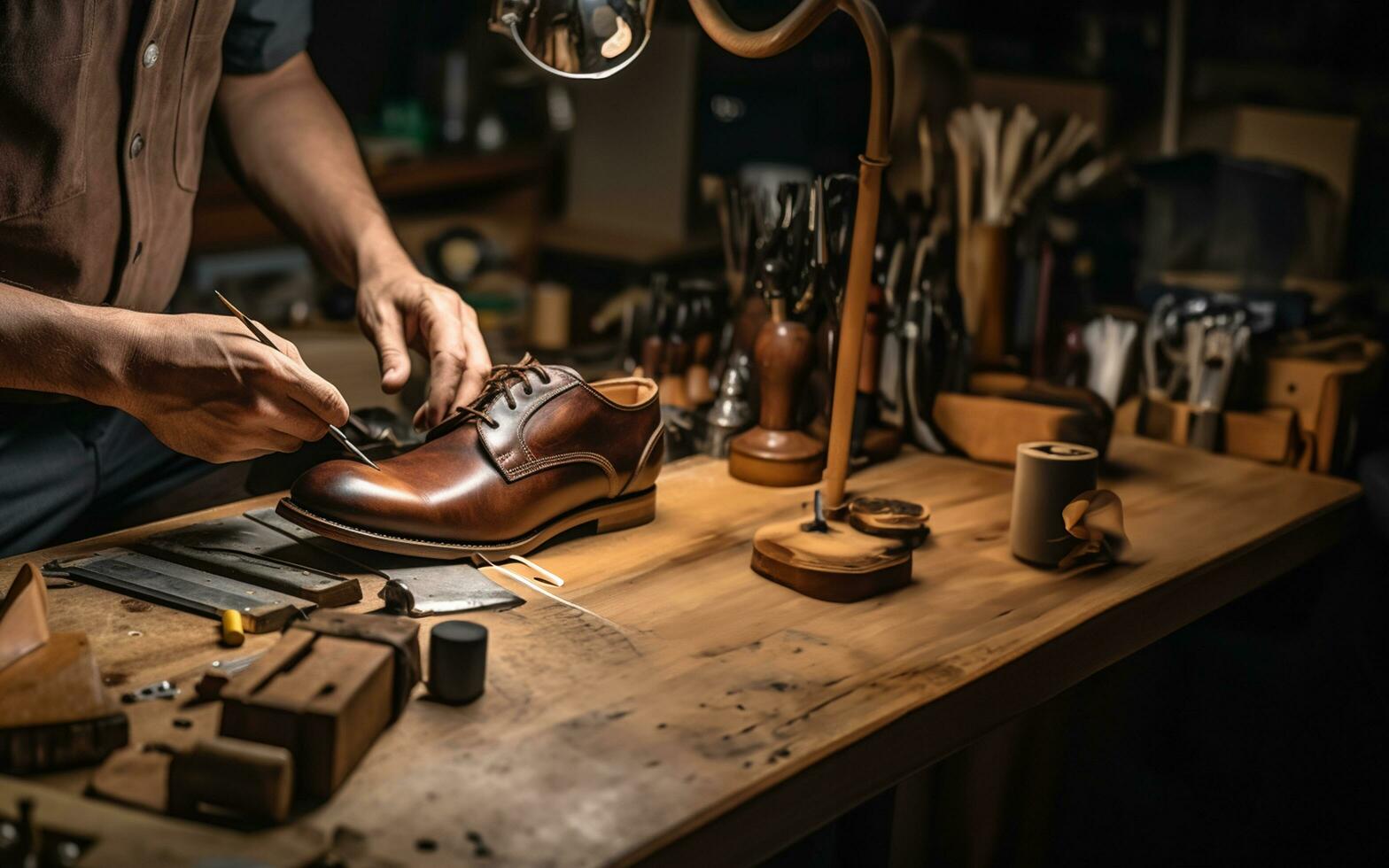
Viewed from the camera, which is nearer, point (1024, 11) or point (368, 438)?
point (368, 438)

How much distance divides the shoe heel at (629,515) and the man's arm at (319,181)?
1.17 feet

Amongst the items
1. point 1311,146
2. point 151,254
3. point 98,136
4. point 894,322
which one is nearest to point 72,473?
point 151,254

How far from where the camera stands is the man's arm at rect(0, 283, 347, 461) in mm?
1361

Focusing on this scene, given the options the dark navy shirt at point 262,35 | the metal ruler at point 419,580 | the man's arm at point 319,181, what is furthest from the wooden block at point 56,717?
the dark navy shirt at point 262,35

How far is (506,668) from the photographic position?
4.11ft

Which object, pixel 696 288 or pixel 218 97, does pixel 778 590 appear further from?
pixel 218 97

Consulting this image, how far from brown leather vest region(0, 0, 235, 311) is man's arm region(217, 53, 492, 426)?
0.46 ft

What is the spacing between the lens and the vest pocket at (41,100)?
5.07ft

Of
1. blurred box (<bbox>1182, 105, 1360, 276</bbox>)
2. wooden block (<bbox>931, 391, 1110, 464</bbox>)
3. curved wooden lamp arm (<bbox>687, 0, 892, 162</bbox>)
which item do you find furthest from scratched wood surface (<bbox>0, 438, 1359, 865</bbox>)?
blurred box (<bbox>1182, 105, 1360, 276</bbox>)

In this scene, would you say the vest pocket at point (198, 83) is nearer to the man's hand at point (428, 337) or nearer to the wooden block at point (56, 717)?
the man's hand at point (428, 337)

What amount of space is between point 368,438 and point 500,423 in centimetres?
28

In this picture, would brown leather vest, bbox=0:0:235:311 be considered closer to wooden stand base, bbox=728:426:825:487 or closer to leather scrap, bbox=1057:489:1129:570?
wooden stand base, bbox=728:426:825:487

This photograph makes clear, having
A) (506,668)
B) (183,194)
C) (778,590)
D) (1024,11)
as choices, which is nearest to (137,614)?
(506,668)

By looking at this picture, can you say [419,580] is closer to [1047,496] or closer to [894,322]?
[1047,496]
